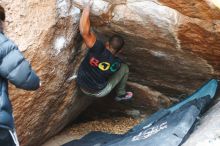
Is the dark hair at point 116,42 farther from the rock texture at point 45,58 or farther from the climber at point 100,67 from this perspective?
the rock texture at point 45,58

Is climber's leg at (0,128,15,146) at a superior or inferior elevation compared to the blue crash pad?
superior

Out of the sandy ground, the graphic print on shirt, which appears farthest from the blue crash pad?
the graphic print on shirt

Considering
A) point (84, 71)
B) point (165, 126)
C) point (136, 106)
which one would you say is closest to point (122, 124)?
point (136, 106)

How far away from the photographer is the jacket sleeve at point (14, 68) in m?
3.01

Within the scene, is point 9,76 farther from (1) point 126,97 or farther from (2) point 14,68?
(1) point 126,97

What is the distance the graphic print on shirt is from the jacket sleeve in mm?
1765

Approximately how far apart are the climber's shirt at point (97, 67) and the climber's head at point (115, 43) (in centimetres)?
7

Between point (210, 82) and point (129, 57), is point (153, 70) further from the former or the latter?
point (210, 82)

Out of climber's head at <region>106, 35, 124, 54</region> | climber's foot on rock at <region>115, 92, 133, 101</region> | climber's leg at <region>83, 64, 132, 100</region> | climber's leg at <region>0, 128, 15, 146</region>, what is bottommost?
climber's foot on rock at <region>115, 92, 133, 101</region>

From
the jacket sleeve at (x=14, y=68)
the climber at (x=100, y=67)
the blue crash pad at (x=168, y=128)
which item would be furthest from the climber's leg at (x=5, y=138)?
the climber at (x=100, y=67)

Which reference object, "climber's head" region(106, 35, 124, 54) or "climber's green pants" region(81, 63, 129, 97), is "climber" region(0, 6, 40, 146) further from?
"climber's green pants" region(81, 63, 129, 97)

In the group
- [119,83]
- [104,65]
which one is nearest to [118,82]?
[119,83]

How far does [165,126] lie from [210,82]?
98cm

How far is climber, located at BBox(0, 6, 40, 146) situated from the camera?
9.89ft
